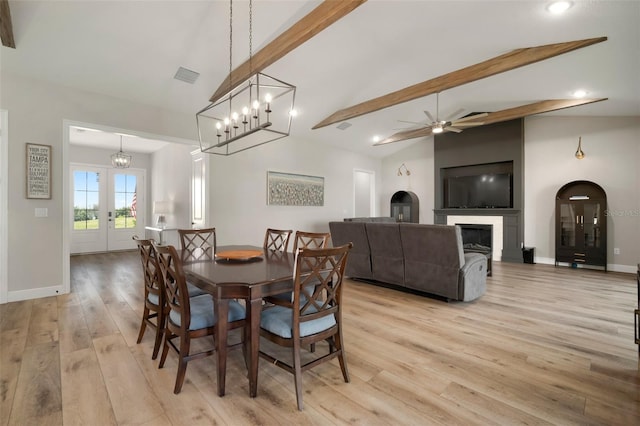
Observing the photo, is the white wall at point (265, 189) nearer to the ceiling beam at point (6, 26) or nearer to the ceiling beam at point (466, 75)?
the ceiling beam at point (466, 75)

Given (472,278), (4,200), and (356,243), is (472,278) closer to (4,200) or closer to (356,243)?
(356,243)

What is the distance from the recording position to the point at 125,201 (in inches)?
326

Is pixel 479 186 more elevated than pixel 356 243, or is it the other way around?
pixel 479 186

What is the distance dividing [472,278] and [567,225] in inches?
151

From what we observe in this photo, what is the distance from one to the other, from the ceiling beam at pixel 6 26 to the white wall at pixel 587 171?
27.5ft

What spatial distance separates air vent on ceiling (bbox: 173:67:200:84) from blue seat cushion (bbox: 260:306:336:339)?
3.56m

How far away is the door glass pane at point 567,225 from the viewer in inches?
231

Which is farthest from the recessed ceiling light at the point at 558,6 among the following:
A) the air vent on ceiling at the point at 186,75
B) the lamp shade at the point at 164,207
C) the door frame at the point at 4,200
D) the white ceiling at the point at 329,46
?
the lamp shade at the point at 164,207

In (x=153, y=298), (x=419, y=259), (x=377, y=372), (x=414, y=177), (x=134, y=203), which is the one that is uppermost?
(x=414, y=177)

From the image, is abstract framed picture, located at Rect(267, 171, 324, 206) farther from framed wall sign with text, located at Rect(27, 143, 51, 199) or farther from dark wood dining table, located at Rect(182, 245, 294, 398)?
dark wood dining table, located at Rect(182, 245, 294, 398)

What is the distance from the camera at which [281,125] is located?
19.7ft

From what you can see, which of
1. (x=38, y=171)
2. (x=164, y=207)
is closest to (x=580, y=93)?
(x=38, y=171)

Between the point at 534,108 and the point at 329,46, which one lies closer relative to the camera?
the point at 329,46

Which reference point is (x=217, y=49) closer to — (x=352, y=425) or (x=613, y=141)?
(x=352, y=425)
